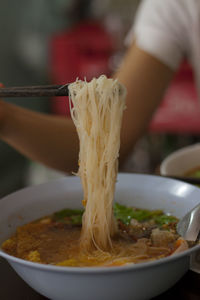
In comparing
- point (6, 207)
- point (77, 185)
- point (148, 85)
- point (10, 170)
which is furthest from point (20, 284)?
point (10, 170)

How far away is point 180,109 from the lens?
3.22 m

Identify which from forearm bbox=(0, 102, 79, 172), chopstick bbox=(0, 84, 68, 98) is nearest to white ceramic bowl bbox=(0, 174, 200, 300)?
chopstick bbox=(0, 84, 68, 98)

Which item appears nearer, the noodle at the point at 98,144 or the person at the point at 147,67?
the noodle at the point at 98,144

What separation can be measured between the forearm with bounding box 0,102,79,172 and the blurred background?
1659 millimetres

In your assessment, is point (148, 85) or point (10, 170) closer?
point (148, 85)

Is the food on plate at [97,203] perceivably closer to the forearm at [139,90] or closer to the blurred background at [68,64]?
the forearm at [139,90]

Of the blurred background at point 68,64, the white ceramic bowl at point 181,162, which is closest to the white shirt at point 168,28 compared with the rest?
the white ceramic bowl at point 181,162

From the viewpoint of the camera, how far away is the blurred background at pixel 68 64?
3227 mm

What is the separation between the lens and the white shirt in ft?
5.32

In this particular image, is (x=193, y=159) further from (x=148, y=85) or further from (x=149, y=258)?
(x=149, y=258)

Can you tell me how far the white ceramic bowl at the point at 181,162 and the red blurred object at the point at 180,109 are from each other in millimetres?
1829

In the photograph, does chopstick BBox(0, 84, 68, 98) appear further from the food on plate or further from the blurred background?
the blurred background

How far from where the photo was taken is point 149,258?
744 millimetres

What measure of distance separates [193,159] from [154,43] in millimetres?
520
